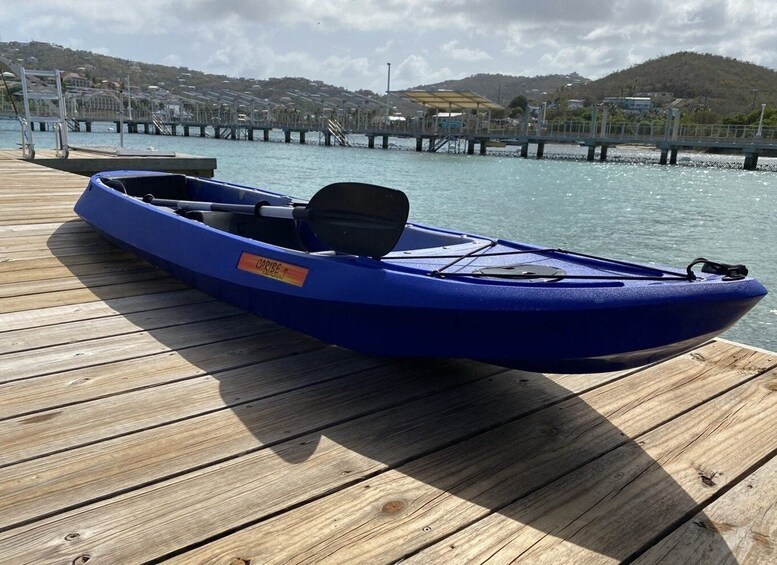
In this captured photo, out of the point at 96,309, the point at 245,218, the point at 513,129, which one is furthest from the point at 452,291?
the point at 513,129

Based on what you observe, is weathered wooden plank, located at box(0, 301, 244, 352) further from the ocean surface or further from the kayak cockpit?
the ocean surface

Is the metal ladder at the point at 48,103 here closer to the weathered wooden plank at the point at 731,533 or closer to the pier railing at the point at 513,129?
the weathered wooden plank at the point at 731,533

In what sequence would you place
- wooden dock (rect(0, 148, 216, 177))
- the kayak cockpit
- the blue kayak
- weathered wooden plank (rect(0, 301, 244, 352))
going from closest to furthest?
the blue kayak
weathered wooden plank (rect(0, 301, 244, 352))
the kayak cockpit
wooden dock (rect(0, 148, 216, 177))

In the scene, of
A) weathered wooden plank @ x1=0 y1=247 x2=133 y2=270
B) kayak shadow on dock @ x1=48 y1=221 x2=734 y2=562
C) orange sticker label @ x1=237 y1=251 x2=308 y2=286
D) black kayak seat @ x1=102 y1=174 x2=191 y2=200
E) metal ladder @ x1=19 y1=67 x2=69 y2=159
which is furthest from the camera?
metal ladder @ x1=19 y1=67 x2=69 y2=159

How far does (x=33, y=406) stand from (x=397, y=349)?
1199mm

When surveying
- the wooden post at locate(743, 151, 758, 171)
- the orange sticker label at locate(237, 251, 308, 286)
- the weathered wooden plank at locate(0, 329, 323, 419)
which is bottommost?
the wooden post at locate(743, 151, 758, 171)

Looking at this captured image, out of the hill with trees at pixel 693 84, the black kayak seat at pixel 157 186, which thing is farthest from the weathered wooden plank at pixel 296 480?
the hill with trees at pixel 693 84

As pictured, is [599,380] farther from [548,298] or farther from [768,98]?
[768,98]

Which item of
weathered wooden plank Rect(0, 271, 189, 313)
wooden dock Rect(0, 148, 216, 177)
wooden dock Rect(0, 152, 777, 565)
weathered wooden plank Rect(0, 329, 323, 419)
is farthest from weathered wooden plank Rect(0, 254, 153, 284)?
wooden dock Rect(0, 148, 216, 177)

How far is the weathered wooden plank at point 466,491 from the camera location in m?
1.42

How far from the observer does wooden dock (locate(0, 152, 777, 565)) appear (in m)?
1.46

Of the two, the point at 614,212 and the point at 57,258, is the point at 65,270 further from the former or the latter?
the point at 614,212

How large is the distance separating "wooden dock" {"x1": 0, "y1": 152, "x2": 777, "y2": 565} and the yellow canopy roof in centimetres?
5507

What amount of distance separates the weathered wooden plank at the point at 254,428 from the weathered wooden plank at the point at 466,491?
5.1 inches
